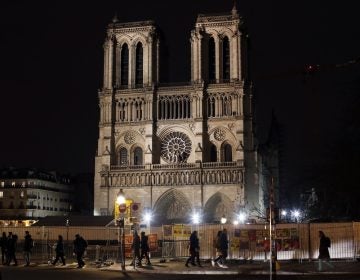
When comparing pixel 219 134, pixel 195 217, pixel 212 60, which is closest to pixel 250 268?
pixel 195 217

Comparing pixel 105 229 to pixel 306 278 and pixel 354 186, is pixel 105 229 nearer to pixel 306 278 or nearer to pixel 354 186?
pixel 354 186

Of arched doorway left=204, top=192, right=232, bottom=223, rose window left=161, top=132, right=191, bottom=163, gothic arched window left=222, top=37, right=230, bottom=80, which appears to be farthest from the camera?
gothic arched window left=222, top=37, right=230, bottom=80

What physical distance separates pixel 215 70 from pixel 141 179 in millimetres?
14341

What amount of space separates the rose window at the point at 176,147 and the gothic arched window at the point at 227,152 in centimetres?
381

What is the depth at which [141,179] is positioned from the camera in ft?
219

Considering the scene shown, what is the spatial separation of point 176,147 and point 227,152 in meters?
5.56

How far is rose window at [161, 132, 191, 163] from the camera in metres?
67.8

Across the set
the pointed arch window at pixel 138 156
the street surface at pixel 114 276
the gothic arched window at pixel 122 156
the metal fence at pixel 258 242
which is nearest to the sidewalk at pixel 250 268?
the metal fence at pixel 258 242

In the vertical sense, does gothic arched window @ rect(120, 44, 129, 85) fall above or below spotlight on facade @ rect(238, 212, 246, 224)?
above

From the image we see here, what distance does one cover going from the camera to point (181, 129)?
2665 inches

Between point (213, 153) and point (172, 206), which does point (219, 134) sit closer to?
point (213, 153)

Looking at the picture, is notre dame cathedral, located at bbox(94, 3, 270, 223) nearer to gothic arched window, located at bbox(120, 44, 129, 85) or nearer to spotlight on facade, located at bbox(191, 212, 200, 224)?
gothic arched window, located at bbox(120, 44, 129, 85)

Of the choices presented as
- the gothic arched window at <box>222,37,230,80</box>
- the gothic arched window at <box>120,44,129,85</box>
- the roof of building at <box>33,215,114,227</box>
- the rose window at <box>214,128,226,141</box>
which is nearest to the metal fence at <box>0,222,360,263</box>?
the roof of building at <box>33,215,114,227</box>

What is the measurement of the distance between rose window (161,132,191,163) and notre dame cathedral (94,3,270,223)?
109 mm
